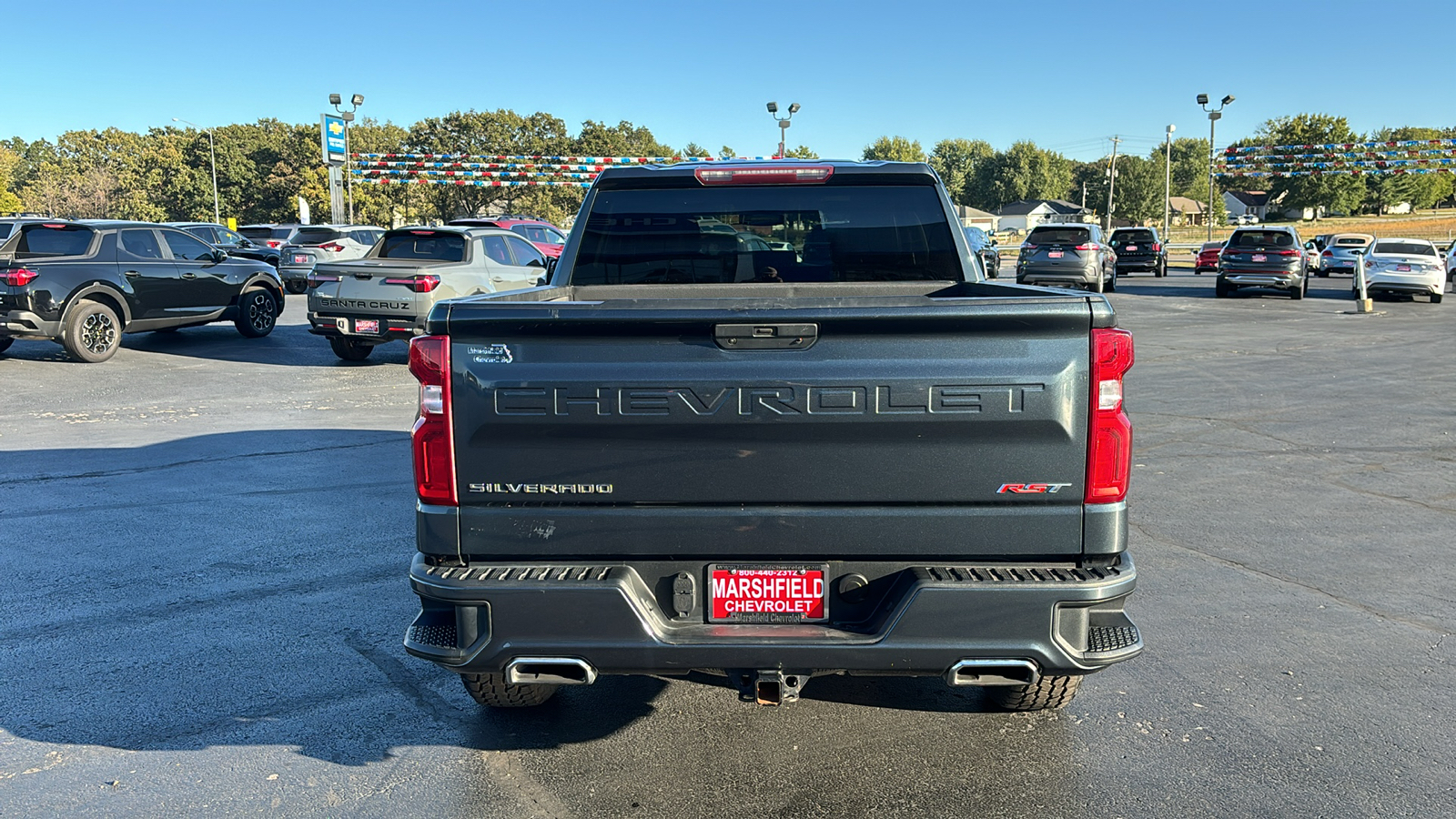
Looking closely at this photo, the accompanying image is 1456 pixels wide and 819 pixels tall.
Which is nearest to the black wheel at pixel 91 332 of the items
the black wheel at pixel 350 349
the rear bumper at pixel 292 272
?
the black wheel at pixel 350 349

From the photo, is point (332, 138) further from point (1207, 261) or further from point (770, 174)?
point (770, 174)

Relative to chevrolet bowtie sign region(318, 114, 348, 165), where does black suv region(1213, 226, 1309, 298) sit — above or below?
below

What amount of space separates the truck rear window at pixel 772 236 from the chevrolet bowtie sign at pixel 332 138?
39.4 metres

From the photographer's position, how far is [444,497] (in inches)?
127

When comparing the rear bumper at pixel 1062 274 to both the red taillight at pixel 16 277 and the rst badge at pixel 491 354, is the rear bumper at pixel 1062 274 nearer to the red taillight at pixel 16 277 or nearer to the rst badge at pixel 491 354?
the red taillight at pixel 16 277

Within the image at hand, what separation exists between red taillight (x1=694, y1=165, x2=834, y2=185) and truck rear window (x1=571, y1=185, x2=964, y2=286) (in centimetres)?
8

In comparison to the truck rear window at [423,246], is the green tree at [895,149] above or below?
above

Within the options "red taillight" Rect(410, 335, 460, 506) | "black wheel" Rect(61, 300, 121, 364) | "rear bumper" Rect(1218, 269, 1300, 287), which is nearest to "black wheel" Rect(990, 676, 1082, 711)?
"red taillight" Rect(410, 335, 460, 506)

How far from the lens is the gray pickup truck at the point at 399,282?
13586 millimetres

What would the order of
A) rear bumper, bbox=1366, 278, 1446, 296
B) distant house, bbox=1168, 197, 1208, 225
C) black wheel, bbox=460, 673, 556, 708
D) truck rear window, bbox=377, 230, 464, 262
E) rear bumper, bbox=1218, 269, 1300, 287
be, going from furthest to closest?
distant house, bbox=1168, 197, 1208, 225, rear bumper, bbox=1218, 269, 1300, 287, rear bumper, bbox=1366, 278, 1446, 296, truck rear window, bbox=377, 230, 464, 262, black wheel, bbox=460, 673, 556, 708

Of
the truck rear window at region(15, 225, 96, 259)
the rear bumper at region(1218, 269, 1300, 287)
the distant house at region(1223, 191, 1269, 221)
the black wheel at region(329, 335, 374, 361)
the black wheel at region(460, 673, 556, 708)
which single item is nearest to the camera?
the black wheel at region(460, 673, 556, 708)

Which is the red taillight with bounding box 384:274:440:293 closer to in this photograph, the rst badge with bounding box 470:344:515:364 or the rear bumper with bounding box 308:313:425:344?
the rear bumper with bounding box 308:313:425:344

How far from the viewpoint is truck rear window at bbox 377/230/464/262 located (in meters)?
14.6

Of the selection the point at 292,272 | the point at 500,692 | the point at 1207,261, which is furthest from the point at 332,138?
the point at 500,692
